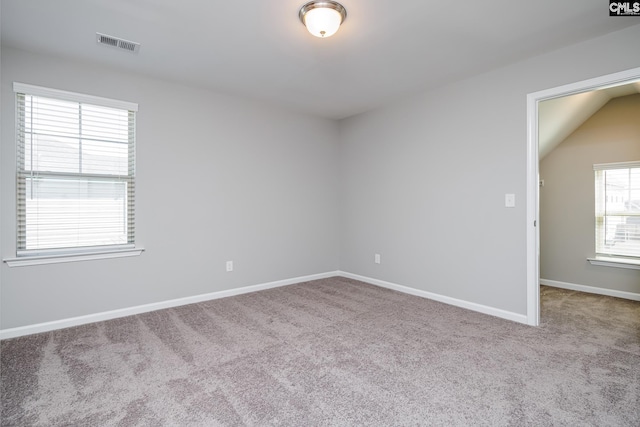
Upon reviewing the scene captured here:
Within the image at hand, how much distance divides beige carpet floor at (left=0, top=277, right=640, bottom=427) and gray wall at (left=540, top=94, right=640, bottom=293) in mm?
1050

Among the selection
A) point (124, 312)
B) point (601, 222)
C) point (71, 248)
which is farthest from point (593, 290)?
point (71, 248)

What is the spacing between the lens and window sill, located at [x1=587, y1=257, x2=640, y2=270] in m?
3.84

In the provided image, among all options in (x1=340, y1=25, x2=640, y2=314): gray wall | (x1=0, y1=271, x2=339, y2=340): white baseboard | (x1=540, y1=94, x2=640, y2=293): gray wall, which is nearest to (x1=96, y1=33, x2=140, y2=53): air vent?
(x1=0, y1=271, x2=339, y2=340): white baseboard

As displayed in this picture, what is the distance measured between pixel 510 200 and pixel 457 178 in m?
0.60

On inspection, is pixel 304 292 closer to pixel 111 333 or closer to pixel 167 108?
pixel 111 333

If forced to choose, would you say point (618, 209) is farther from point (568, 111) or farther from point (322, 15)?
point (322, 15)

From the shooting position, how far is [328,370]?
217 cm

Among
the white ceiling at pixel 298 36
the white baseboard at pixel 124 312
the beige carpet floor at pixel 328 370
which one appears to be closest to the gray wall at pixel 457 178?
the white ceiling at pixel 298 36

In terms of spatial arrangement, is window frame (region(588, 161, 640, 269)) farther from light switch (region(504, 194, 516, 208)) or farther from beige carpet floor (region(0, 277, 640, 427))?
light switch (region(504, 194, 516, 208))

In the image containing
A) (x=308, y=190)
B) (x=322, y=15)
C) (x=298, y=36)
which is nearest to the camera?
(x=322, y=15)

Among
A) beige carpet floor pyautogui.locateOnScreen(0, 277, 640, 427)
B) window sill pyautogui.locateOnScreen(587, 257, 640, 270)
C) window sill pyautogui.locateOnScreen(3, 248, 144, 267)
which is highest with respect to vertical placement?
window sill pyautogui.locateOnScreen(3, 248, 144, 267)

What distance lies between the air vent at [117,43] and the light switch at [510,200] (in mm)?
3531

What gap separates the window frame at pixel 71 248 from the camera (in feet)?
9.06

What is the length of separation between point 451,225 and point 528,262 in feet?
2.75
